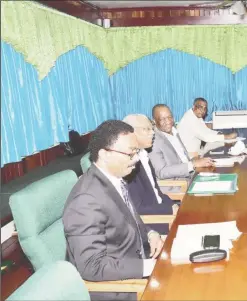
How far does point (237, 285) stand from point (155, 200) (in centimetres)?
154

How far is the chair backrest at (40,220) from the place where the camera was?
68.4 inches

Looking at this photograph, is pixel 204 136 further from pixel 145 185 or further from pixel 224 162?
pixel 145 185

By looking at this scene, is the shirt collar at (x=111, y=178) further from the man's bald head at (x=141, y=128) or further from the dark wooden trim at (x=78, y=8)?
the dark wooden trim at (x=78, y=8)

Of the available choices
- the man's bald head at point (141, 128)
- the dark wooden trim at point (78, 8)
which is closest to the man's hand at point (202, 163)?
the man's bald head at point (141, 128)

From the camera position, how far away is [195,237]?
187 centimetres

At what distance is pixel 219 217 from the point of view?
Answer: 2.19 meters

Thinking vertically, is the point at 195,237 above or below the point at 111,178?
below

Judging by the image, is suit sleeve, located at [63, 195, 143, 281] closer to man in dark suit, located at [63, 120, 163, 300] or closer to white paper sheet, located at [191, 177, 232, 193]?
man in dark suit, located at [63, 120, 163, 300]

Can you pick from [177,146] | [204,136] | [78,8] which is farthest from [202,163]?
[78,8]

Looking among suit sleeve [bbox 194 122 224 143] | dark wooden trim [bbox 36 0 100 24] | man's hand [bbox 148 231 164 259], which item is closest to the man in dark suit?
man's hand [bbox 148 231 164 259]

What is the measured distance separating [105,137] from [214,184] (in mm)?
1192

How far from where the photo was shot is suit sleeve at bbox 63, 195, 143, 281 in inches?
66.1

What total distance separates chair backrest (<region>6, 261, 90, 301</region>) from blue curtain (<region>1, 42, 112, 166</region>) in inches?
93.0

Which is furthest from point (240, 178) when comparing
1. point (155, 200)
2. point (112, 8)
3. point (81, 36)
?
point (112, 8)
